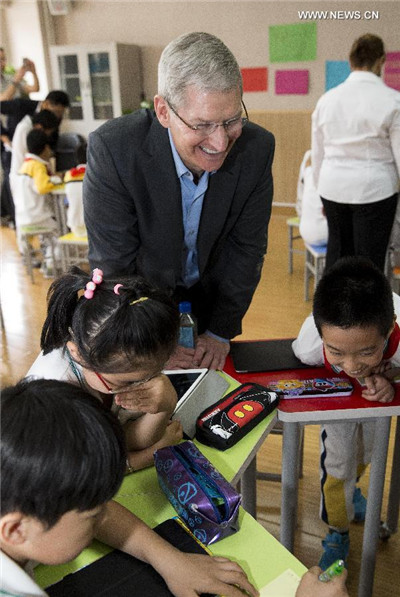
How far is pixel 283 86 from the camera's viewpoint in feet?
→ 17.1

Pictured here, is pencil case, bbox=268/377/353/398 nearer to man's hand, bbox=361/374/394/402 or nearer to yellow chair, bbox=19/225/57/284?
man's hand, bbox=361/374/394/402

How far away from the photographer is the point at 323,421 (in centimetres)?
125

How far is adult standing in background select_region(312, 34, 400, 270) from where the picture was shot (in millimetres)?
2592

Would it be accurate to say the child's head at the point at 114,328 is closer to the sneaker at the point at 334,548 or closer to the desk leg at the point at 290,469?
the desk leg at the point at 290,469

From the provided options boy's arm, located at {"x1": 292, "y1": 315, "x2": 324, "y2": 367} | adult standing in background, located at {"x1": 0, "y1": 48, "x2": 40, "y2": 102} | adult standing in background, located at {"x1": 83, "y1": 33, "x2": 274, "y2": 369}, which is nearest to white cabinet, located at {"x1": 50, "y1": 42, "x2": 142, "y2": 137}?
adult standing in background, located at {"x1": 0, "y1": 48, "x2": 40, "y2": 102}

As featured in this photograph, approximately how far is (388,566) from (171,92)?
4.77 ft

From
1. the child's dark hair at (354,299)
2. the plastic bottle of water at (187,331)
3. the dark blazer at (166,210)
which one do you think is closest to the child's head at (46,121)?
the dark blazer at (166,210)

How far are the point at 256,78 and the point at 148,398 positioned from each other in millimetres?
4873

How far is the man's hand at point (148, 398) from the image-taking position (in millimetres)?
1079

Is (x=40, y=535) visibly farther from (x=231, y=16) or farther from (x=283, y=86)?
(x=231, y=16)

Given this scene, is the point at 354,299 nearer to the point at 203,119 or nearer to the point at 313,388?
the point at 313,388

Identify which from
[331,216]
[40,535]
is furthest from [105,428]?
[331,216]

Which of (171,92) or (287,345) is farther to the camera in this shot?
(287,345)
